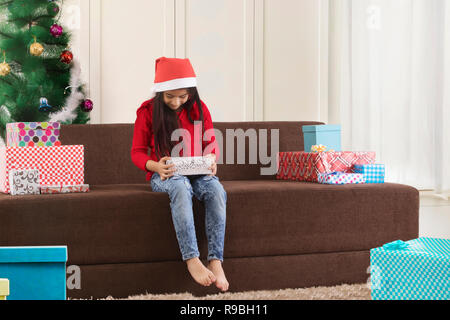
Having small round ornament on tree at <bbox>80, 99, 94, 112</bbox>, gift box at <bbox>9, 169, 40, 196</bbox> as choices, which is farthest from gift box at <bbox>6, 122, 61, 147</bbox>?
small round ornament on tree at <bbox>80, 99, 94, 112</bbox>

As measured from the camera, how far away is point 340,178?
221cm

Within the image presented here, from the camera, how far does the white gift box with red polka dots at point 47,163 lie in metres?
2.05

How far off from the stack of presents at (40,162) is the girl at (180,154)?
25cm

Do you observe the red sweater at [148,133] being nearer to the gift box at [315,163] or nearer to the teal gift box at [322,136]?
the gift box at [315,163]

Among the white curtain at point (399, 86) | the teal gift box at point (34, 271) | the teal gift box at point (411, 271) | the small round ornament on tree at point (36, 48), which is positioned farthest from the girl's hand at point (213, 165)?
the small round ornament on tree at point (36, 48)

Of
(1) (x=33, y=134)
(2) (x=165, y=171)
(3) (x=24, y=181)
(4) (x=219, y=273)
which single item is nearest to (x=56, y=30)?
(1) (x=33, y=134)

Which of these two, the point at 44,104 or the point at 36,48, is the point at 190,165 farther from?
the point at 36,48

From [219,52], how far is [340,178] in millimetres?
1973

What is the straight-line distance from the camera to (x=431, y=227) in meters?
3.26

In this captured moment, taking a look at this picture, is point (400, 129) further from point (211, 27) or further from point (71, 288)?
point (71, 288)

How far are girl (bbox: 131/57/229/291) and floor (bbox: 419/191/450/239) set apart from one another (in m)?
1.71
